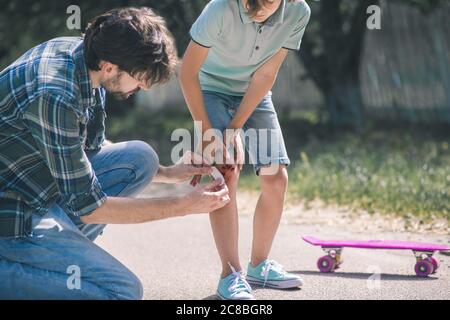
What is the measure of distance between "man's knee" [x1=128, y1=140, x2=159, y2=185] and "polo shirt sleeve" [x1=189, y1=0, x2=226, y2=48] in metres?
0.63

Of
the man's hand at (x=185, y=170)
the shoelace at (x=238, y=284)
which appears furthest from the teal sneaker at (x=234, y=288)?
the man's hand at (x=185, y=170)

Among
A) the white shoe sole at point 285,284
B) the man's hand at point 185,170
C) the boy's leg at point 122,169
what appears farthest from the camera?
the white shoe sole at point 285,284

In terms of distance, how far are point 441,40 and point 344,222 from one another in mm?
6036

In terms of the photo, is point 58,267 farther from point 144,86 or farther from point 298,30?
point 298,30

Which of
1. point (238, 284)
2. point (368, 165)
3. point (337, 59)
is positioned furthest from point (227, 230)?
point (337, 59)

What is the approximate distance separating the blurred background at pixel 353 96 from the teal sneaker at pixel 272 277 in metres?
2.46

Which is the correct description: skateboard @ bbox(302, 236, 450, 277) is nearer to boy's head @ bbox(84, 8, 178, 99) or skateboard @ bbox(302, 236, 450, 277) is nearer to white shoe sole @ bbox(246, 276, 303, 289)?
white shoe sole @ bbox(246, 276, 303, 289)

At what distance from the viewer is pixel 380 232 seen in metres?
5.91

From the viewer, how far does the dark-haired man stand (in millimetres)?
3412

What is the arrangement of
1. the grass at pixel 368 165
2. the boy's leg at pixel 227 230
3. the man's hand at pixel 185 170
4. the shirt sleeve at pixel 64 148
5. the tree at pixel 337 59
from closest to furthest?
the shirt sleeve at pixel 64 148 → the man's hand at pixel 185 170 → the boy's leg at pixel 227 230 → the grass at pixel 368 165 → the tree at pixel 337 59

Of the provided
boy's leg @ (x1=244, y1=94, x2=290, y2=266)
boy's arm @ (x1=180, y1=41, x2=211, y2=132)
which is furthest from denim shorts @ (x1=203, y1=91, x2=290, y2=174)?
boy's arm @ (x1=180, y1=41, x2=211, y2=132)

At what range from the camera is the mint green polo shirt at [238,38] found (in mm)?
4230

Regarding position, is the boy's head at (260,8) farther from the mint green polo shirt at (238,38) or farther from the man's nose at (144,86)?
the man's nose at (144,86)

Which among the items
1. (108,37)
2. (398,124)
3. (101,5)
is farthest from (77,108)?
(398,124)
